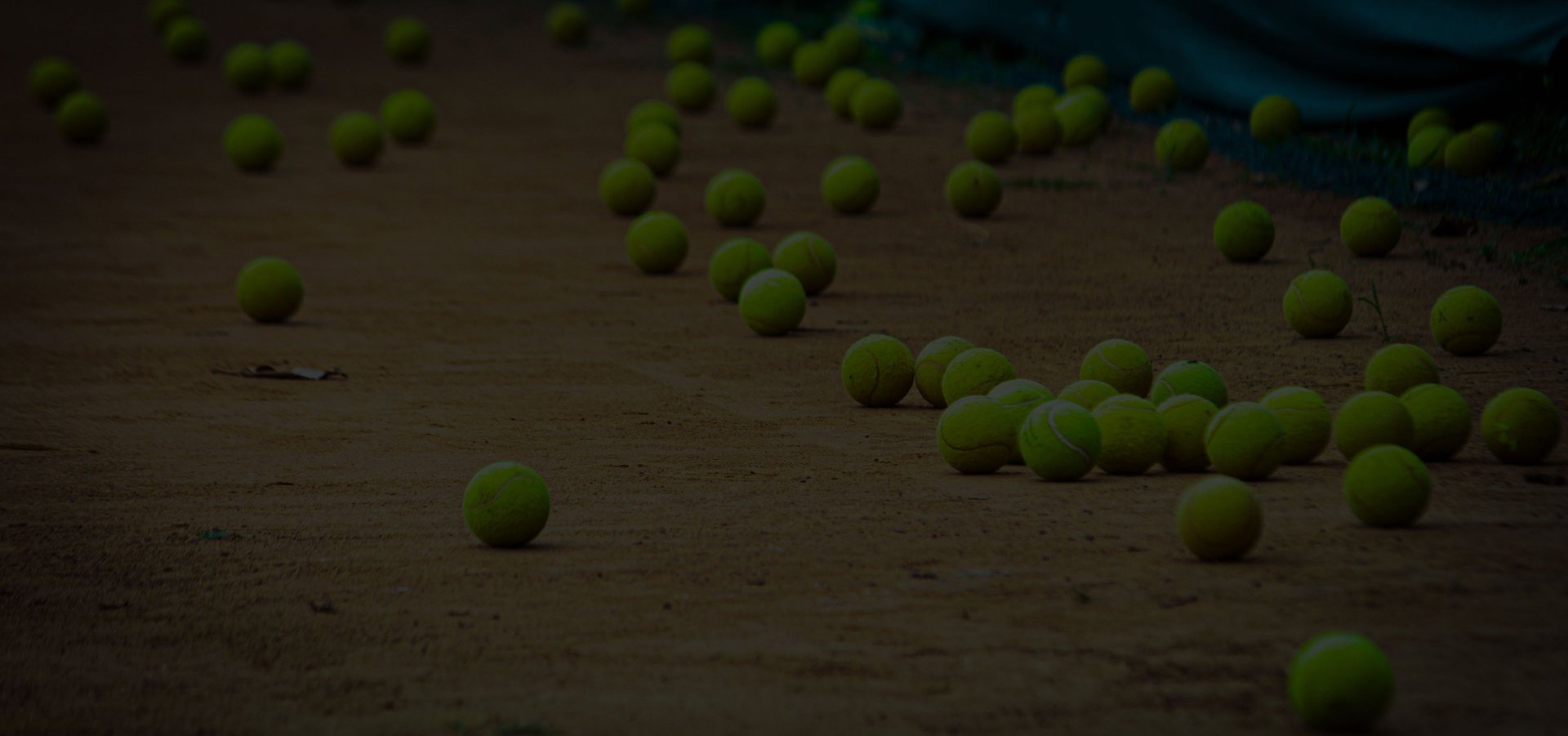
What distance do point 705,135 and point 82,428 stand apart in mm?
6875

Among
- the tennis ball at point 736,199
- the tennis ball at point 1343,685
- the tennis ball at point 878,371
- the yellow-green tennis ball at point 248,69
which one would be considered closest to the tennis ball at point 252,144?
the yellow-green tennis ball at point 248,69

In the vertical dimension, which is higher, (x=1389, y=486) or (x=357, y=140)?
(x=357, y=140)

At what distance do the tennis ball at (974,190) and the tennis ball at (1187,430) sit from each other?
172 inches

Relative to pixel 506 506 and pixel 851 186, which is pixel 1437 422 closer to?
pixel 506 506

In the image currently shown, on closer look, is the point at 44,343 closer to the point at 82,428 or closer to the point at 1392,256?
the point at 82,428

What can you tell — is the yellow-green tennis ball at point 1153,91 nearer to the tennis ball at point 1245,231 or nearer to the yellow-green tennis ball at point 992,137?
the yellow-green tennis ball at point 992,137

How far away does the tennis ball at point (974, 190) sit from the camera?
8.96 m

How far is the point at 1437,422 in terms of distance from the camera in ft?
15.1

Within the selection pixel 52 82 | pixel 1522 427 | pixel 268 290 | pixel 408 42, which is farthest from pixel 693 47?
pixel 1522 427

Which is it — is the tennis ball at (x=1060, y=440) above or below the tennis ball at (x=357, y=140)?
below

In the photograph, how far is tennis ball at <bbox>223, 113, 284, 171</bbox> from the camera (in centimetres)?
1102

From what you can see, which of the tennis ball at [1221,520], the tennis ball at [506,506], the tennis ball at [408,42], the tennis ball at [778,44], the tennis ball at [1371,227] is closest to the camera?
Answer: the tennis ball at [1221,520]

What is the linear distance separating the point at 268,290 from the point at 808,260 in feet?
7.94

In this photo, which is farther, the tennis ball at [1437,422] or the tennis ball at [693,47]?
the tennis ball at [693,47]
